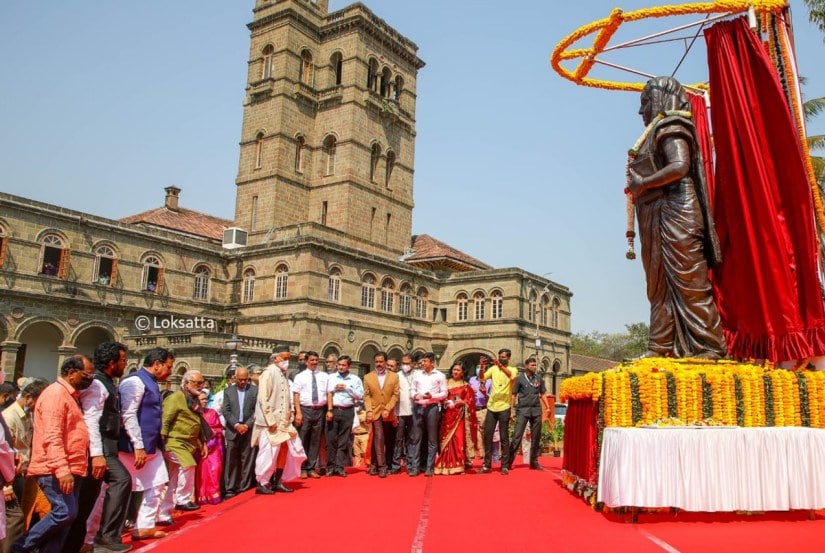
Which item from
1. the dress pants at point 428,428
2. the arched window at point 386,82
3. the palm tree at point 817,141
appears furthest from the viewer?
the arched window at point 386,82

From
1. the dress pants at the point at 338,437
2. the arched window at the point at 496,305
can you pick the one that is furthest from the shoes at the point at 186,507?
the arched window at the point at 496,305

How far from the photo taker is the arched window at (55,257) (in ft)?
77.1

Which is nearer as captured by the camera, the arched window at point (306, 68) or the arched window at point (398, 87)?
the arched window at point (306, 68)

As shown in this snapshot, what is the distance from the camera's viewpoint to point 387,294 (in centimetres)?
3120

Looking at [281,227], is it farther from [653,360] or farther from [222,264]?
[653,360]

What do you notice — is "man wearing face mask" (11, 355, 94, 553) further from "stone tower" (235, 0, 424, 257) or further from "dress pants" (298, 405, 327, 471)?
"stone tower" (235, 0, 424, 257)

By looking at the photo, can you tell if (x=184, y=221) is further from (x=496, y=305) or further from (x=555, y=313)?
(x=555, y=313)

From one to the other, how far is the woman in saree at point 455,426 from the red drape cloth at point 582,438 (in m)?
1.85

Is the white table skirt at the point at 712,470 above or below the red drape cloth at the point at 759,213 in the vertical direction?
below

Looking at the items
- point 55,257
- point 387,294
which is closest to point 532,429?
point 55,257

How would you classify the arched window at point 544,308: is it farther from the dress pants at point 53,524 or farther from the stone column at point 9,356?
the dress pants at point 53,524

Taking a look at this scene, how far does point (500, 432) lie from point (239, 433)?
10.9 feet

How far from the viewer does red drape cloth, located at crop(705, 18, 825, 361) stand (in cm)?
575

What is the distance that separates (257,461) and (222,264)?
2380 centimetres
